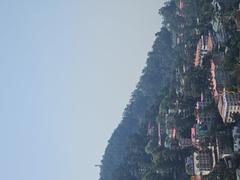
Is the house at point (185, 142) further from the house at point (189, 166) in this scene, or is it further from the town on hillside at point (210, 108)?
the house at point (189, 166)

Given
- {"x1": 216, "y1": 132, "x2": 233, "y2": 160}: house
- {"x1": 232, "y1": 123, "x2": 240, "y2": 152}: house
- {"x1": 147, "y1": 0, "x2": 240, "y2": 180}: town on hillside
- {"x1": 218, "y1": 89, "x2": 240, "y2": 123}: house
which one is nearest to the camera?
{"x1": 232, "y1": 123, "x2": 240, "y2": 152}: house

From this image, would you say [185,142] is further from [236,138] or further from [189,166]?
[236,138]

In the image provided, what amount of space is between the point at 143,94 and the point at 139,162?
3838cm

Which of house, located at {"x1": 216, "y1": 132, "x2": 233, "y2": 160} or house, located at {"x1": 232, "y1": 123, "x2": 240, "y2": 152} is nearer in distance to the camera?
house, located at {"x1": 232, "y1": 123, "x2": 240, "y2": 152}

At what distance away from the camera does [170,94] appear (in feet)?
356

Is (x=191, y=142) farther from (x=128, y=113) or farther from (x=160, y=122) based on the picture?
(x=128, y=113)

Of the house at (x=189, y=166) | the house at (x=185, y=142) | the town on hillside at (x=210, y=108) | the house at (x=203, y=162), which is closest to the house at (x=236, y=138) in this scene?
the town on hillside at (x=210, y=108)

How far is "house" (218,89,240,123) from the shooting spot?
76000 millimetres

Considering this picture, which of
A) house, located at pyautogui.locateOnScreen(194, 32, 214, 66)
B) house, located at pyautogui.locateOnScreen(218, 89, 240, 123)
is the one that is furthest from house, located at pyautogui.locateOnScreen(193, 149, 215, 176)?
house, located at pyautogui.locateOnScreen(194, 32, 214, 66)

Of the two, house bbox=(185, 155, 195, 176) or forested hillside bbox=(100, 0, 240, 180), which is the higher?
forested hillside bbox=(100, 0, 240, 180)

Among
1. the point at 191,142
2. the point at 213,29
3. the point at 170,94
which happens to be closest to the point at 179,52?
the point at 170,94

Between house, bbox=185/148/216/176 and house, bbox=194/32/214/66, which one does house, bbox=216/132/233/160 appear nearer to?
house, bbox=185/148/216/176

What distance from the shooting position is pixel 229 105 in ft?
249

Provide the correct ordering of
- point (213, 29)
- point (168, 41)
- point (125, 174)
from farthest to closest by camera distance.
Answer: point (168, 41) → point (125, 174) → point (213, 29)
